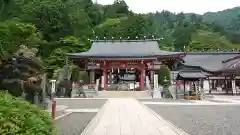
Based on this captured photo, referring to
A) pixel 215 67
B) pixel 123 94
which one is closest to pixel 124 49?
pixel 123 94

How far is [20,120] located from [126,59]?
3024 cm

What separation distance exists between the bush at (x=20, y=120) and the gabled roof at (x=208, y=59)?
150 feet

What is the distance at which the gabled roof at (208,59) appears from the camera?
4953cm

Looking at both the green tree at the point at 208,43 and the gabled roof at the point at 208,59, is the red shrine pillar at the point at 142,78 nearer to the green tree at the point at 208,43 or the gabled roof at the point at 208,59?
the gabled roof at the point at 208,59

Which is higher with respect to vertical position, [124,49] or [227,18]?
[227,18]

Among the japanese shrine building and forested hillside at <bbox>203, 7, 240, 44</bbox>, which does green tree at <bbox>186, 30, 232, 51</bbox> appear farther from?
forested hillside at <bbox>203, 7, 240, 44</bbox>

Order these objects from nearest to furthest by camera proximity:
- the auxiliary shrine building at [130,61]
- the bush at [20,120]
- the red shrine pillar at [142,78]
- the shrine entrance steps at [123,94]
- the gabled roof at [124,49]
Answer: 1. the bush at [20,120]
2. the shrine entrance steps at [123,94]
3. the auxiliary shrine building at [130,61]
4. the red shrine pillar at [142,78]
5. the gabled roof at [124,49]

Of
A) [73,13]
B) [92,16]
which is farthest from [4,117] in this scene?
[92,16]

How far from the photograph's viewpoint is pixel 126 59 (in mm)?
34094

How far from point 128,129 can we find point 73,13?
143 ft

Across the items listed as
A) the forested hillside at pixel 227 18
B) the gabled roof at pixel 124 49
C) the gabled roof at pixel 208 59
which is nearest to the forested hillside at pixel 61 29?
the gabled roof at pixel 124 49

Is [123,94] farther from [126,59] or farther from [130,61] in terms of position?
[130,61]

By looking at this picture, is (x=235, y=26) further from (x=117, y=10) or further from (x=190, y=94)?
(x=190, y=94)

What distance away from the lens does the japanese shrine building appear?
3392cm
